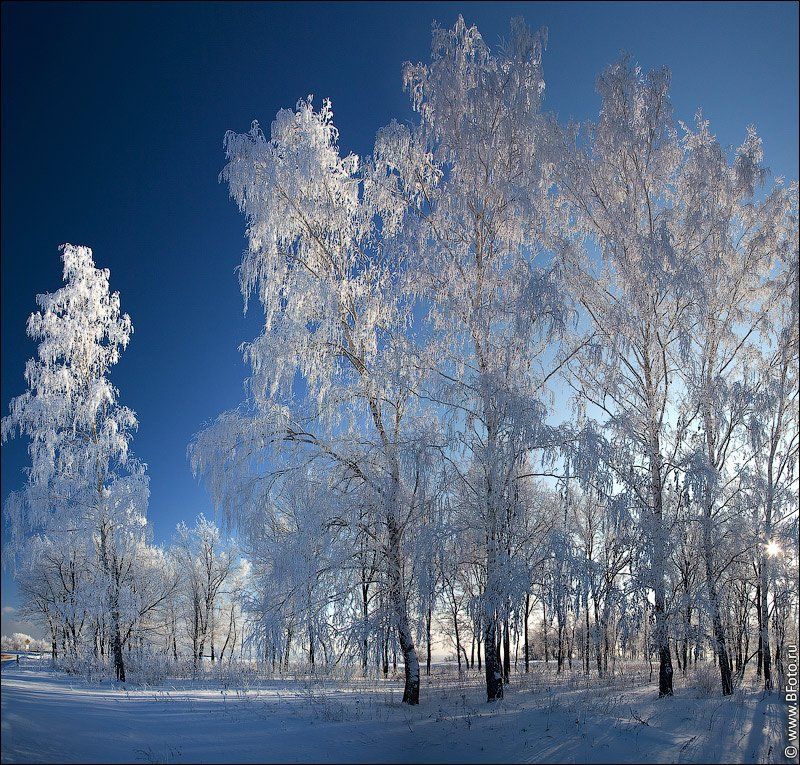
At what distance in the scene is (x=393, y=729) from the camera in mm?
6895

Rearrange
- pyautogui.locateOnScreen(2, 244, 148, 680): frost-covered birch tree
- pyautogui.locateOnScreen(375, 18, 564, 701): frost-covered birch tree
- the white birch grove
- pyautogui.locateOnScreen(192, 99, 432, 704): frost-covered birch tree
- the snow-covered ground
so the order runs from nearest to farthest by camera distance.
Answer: the snow-covered ground < the white birch grove < pyautogui.locateOnScreen(375, 18, 564, 701): frost-covered birch tree < pyautogui.locateOnScreen(192, 99, 432, 704): frost-covered birch tree < pyautogui.locateOnScreen(2, 244, 148, 680): frost-covered birch tree

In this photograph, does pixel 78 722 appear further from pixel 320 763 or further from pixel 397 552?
pixel 397 552

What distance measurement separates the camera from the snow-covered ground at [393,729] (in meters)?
5.49

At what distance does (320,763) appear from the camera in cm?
535

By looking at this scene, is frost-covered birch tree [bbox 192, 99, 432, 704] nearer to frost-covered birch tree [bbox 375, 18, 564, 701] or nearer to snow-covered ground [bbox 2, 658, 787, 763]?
frost-covered birch tree [bbox 375, 18, 564, 701]

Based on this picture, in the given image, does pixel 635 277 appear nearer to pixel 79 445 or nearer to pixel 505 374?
pixel 505 374

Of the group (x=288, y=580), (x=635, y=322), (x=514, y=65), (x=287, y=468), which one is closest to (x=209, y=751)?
(x=288, y=580)

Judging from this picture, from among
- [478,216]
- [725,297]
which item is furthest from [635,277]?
[478,216]

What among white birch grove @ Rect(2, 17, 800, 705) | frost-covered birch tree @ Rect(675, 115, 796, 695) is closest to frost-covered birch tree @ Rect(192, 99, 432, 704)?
white birch grove @ Rect(2, 17, 800, 705)

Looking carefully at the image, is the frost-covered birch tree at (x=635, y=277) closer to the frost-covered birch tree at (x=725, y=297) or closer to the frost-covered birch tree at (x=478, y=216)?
the frost-covered birch tree at (x=725, y=297)

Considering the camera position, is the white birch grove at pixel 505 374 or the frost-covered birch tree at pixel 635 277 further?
the frost-covered birch tree at pixel 635 277

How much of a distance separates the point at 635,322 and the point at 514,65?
5380mm

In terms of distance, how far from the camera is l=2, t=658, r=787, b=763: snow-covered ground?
5492mm

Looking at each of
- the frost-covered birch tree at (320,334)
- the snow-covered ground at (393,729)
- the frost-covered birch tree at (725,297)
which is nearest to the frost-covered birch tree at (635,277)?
the frost-covered birch tree at (725,297)
